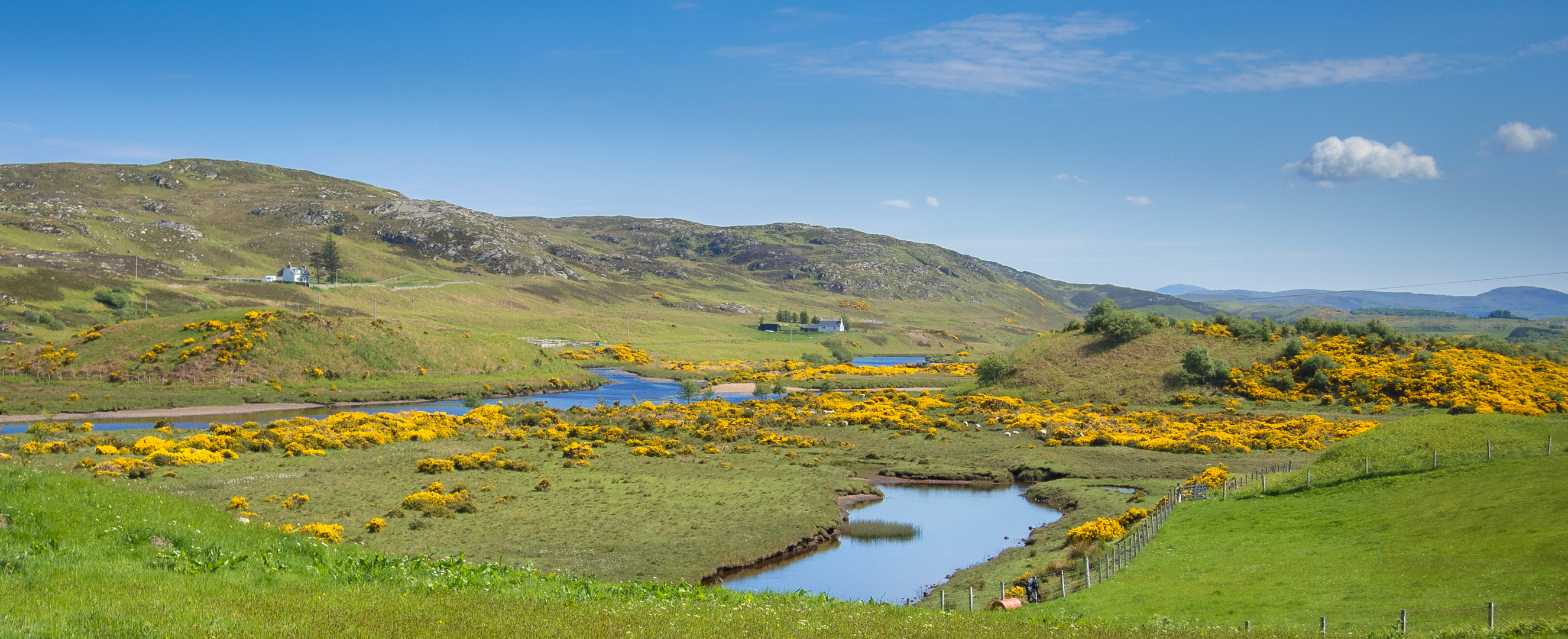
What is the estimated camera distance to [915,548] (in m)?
36.6

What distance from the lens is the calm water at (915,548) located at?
30359 mm

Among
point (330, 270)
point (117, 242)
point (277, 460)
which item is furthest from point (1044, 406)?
point (117, 242)

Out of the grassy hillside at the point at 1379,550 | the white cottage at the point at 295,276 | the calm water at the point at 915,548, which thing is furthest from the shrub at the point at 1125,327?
the white cottage at the point at 295,276

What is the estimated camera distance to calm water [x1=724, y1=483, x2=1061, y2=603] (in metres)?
30.4

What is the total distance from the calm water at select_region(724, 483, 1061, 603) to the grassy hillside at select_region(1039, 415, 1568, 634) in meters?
6.90

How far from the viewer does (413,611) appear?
39.8 feet

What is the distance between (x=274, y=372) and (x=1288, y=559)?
92047 mm

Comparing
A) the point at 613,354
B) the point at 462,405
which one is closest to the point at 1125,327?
the point at 462,405

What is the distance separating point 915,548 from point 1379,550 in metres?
17.8

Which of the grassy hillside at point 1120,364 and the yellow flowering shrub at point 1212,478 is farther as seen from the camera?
the grassy hillside at point 1120,364

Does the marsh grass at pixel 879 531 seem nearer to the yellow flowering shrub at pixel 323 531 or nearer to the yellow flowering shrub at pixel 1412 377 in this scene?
the yellow flowering shrub at pixel 323 531

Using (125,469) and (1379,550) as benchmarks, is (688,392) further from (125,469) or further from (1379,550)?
(1379,550)

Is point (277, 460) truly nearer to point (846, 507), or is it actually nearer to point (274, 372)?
point (846, 507)

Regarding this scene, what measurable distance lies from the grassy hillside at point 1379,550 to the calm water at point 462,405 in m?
59.9
